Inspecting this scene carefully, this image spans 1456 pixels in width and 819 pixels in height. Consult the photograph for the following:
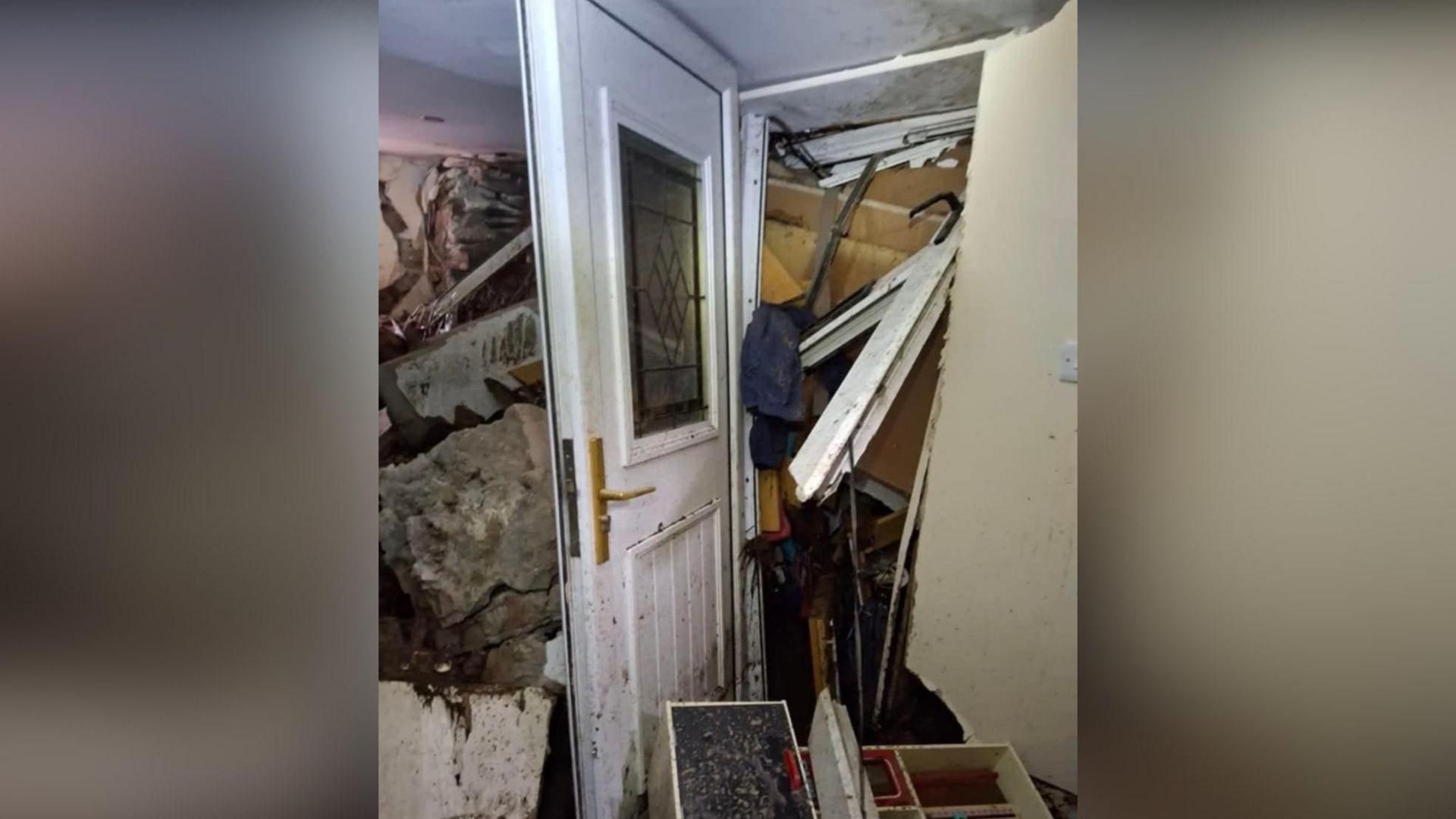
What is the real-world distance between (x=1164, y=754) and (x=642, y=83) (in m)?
0.90

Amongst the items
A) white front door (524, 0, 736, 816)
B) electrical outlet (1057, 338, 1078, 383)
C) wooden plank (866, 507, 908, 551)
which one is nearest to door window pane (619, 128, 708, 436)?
white front door (524, 0, 736, 816)

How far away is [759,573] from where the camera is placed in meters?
0.70

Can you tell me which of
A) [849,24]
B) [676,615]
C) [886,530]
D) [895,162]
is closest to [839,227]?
[895,162]

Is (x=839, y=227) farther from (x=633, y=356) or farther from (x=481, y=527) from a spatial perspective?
(x=481, y=527)

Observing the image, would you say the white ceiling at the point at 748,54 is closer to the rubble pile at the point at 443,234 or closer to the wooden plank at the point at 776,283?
the rubble pile at the point at 443,234

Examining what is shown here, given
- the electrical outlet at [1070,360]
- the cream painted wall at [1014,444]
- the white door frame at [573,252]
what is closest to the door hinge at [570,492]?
the white door frame at [573,252]

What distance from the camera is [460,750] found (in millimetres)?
602

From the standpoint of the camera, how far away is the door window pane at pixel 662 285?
24.4 inches

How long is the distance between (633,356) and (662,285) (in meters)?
0.08

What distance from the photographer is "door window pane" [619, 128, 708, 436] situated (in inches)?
24.4

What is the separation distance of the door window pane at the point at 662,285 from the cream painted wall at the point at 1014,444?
28cm

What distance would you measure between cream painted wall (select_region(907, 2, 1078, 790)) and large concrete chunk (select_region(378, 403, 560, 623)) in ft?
1.37

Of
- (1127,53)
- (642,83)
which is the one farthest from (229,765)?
(1127,53)

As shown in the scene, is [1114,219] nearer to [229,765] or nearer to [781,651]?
[781,651]
